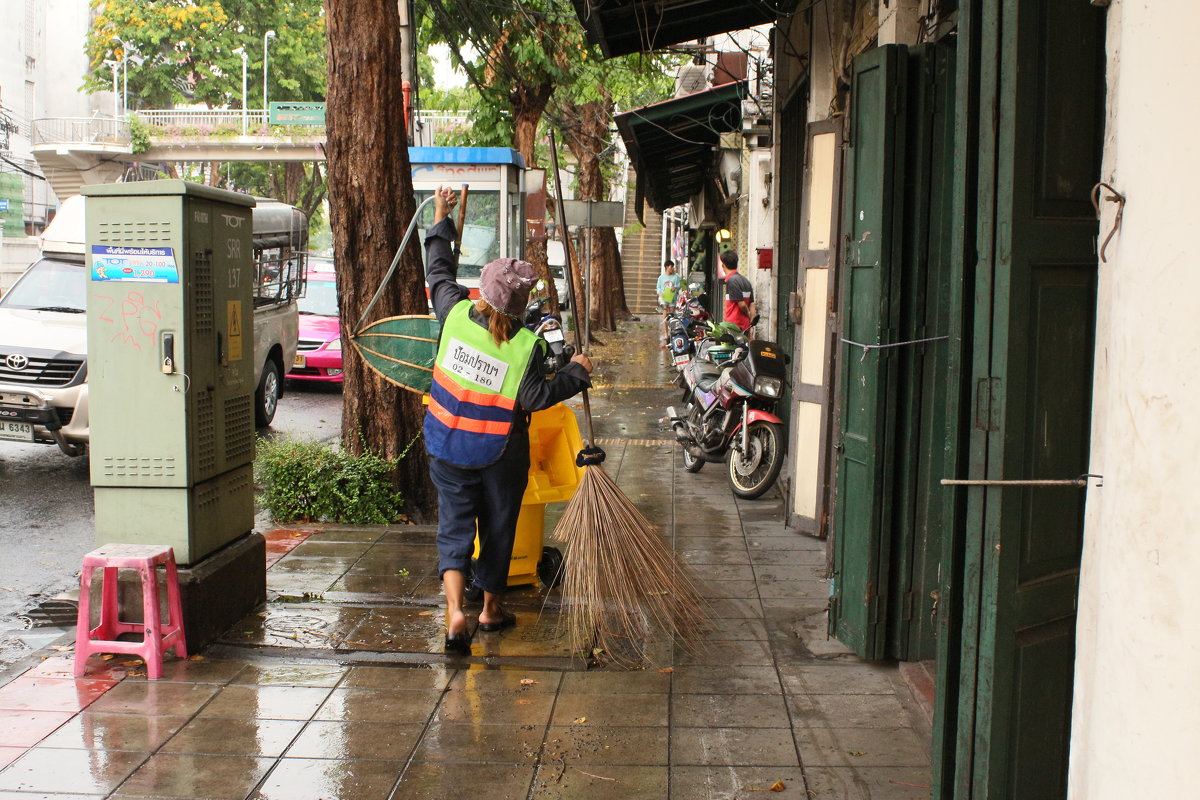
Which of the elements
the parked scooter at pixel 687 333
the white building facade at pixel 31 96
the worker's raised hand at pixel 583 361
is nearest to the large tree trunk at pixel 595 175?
the parked scooter at pixel 687 333

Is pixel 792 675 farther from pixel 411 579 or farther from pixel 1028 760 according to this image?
pixel 411 579

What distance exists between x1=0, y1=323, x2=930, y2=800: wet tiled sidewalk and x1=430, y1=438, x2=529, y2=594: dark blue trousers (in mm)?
357

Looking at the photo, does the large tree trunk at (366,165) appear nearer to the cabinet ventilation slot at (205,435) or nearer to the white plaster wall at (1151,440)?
the cabinet ventilation slot at (205,435)

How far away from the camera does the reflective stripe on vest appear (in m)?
4.97

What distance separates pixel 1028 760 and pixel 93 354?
400cm

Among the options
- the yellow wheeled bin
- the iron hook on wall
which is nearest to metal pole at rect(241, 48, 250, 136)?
the yellow wheeled bin

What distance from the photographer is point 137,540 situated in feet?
16.6

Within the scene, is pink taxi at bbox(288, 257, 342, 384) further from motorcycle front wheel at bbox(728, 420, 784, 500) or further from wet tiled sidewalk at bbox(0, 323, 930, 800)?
wet tiled sidewalk at bbox(0, 323, 930, 800)

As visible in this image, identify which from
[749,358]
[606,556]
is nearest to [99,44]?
[749,358]

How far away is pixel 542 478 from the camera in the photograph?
5.95 meters

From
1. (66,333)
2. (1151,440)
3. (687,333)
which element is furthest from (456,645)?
(687,333)

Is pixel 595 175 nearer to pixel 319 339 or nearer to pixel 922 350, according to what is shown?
pixel 319 339

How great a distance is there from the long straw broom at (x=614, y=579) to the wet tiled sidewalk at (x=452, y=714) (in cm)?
14

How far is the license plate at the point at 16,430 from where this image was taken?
9.00m
